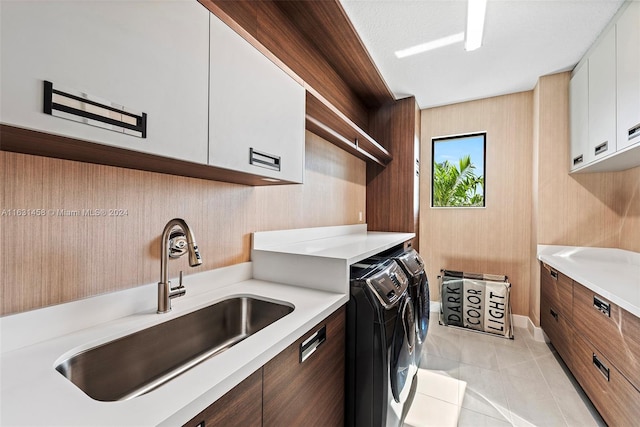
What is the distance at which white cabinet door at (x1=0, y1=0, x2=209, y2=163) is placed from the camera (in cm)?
53

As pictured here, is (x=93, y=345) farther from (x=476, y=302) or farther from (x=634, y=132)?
(x=476, y=302)

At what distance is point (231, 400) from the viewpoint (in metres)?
0.67

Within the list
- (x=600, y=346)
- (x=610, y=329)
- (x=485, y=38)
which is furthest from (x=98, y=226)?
(x=485, y=38)

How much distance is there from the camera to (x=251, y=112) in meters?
1.09

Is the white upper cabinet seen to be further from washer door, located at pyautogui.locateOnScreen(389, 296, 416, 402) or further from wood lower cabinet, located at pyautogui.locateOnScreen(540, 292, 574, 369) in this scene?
washer door, located at pyautogui.locateOnScreen(389, 296, 416, 402)

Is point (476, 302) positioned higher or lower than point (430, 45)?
lower

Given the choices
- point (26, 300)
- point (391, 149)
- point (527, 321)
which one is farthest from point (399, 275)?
point (527, 321)

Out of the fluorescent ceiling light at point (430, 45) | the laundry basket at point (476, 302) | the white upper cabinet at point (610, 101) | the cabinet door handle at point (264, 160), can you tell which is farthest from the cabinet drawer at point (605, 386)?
the fluorescent ceiling light at point (430, 45)

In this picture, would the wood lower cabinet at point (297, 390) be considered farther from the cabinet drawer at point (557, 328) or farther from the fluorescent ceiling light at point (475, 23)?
the fluorescent ceiling light at point (475, 23)

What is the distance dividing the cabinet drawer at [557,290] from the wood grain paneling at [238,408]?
2.36m

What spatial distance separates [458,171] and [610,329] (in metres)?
2.33

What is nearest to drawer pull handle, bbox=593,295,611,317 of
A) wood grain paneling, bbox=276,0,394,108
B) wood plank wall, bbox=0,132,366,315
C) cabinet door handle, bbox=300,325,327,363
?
cabinet door handle, bbox=300,325,327,363

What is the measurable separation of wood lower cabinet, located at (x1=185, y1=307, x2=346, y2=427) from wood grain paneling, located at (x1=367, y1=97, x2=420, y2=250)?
6.92 ft

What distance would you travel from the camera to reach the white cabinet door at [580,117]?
2273 mm
